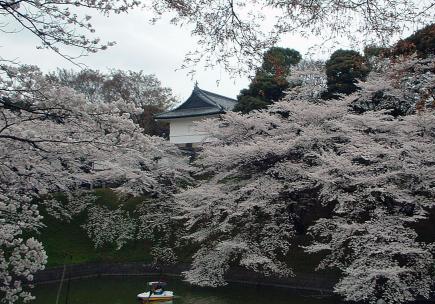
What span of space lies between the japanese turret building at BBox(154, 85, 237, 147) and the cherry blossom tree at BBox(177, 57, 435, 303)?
21.7ft

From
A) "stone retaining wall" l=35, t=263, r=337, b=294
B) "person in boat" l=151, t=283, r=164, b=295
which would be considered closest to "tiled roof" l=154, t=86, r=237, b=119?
"stone retaining wall" l=35, t=263, r=337, b=294

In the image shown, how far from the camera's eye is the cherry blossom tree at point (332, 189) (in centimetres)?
1058

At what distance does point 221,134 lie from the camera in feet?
54.1

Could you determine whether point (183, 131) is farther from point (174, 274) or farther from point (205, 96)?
point (174, 274)

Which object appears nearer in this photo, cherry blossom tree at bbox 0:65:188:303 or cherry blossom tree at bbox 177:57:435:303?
cherry blossom tree at bbox 0:65:188:303

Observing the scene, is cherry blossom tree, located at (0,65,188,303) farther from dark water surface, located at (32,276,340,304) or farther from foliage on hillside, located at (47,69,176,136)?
foliage on hillside, located at (47,69,176,136)

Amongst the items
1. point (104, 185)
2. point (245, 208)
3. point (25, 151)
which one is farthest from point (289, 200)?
point (104, 185)

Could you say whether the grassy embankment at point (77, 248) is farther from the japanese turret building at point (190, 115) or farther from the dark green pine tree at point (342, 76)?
the dark green pine tree at point (342, 76)

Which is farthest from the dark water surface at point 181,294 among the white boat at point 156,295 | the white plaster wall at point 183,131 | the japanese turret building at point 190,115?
the white plaster wall at point 183,131

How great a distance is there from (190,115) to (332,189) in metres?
12.9

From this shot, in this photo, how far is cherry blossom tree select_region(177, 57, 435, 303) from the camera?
34.7 feet

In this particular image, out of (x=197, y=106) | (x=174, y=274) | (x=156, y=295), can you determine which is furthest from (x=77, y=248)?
(x=197, y=106)

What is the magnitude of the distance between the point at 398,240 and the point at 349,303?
6.92ft

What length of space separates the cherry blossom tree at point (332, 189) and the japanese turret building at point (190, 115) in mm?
6621
